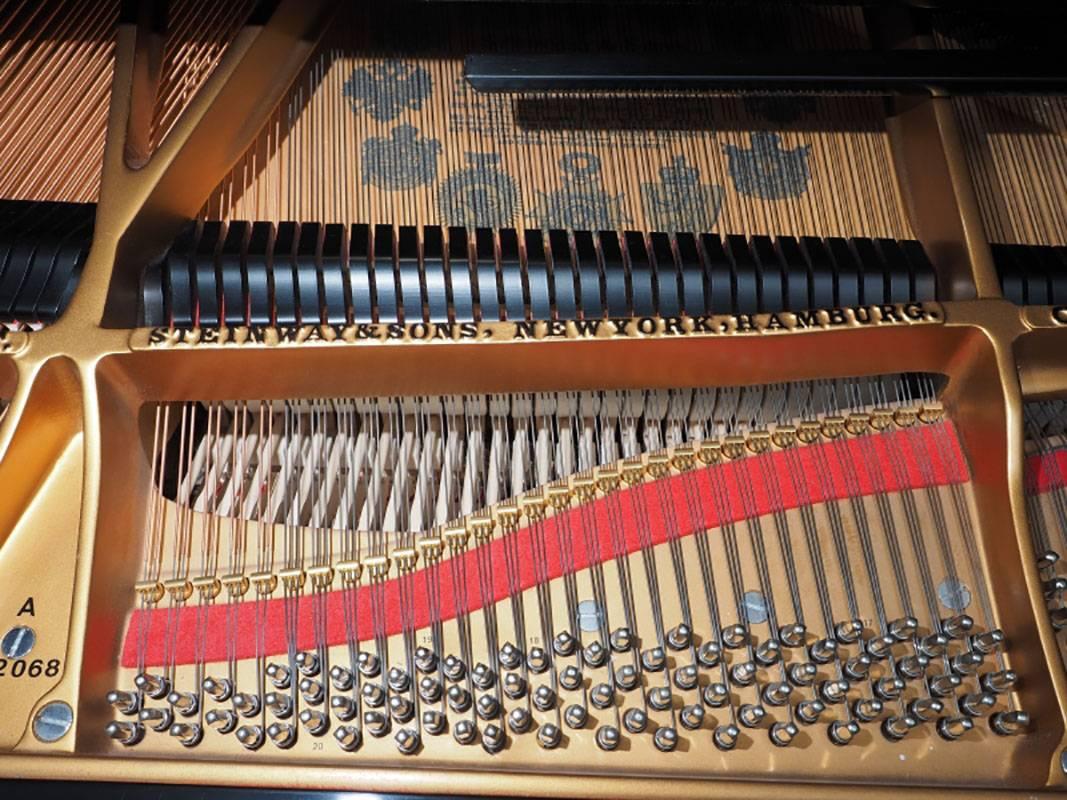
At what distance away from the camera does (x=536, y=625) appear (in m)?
1.56

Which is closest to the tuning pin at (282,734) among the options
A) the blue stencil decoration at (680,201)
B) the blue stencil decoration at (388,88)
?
the blue stencil decoration at (680,201)

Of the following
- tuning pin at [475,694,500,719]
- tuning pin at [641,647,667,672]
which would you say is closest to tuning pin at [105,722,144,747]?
tuning pin at [475,694,500,719]

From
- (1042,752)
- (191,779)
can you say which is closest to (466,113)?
(191,779)

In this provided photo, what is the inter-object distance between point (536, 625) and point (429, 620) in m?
0.17

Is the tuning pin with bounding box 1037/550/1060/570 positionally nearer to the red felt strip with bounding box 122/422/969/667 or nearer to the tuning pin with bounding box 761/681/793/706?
the red felt strip with bounding box 122/422/969/667

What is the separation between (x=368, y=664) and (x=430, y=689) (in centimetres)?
11

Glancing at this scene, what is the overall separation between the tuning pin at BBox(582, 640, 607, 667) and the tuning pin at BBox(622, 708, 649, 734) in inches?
3.5

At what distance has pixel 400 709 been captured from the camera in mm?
1448

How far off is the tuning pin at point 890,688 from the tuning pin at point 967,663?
0.34 feet

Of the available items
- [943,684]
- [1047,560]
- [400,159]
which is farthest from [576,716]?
[400,159]

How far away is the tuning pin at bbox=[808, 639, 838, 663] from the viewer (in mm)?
1525

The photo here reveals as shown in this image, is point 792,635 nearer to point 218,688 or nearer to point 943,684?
point 943,684

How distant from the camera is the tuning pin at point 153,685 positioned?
146cm

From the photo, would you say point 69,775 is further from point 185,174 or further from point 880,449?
point 880,449
